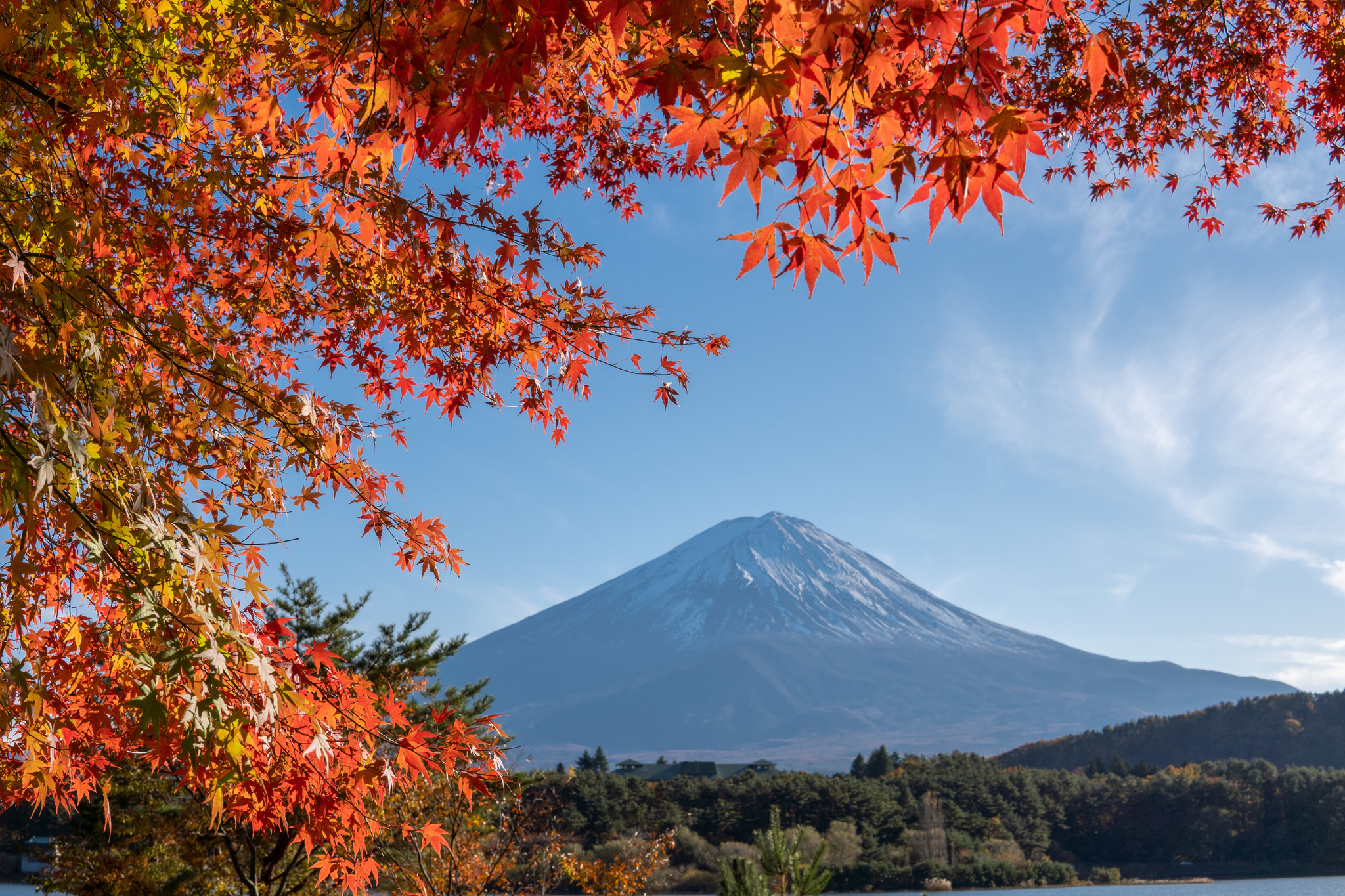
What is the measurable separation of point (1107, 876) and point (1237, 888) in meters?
6.31

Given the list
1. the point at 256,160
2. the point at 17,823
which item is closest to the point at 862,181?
the point at 256,160

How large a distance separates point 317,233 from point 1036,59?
16.2 ft

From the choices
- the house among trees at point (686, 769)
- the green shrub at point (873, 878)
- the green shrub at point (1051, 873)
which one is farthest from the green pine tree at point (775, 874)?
the house among trees at point (686, 769)

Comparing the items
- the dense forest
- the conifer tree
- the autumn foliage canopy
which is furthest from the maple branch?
the conifer tree

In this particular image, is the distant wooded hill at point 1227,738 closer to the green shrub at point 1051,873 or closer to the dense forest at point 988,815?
the dense forest at point 988,815

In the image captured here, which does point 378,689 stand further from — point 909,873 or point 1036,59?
point 909,873

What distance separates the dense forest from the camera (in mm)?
37500

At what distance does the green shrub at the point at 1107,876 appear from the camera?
4272 cm

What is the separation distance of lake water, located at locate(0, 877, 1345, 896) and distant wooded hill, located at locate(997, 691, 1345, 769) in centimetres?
1965

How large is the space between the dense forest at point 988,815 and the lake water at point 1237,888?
2.11 meters

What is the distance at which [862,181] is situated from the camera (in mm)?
1746

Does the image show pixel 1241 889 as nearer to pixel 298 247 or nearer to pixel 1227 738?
pixel 1227 738

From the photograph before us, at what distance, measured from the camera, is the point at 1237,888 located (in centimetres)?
3816

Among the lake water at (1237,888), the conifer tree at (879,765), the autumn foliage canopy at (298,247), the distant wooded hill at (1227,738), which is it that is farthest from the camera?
the distant wooded hill at (1227,738)
